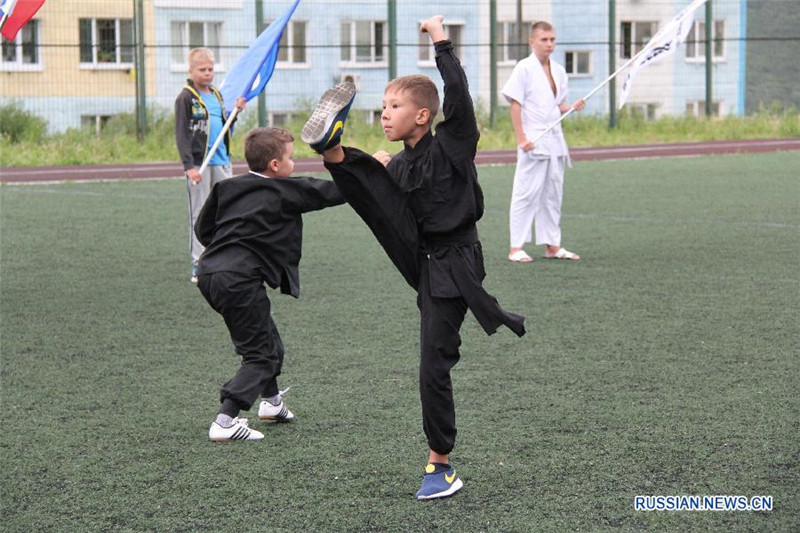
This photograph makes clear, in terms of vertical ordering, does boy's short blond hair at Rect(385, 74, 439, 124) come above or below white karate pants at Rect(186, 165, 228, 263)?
above

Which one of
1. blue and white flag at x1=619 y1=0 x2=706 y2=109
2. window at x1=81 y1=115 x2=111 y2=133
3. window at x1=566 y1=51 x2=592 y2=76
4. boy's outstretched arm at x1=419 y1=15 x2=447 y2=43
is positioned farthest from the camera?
window at x1=566 y1=51 x2=592 y2=76

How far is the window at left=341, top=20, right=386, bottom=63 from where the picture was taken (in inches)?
1435

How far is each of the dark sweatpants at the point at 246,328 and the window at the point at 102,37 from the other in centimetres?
2792

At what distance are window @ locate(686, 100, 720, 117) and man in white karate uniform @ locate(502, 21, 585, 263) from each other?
23247 millimetres

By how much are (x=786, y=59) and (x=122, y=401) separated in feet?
130

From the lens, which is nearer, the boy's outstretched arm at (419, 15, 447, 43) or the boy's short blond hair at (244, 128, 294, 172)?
the boy's outstretched arm at (419, 15, 447, 43)

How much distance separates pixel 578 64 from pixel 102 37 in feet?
46.4

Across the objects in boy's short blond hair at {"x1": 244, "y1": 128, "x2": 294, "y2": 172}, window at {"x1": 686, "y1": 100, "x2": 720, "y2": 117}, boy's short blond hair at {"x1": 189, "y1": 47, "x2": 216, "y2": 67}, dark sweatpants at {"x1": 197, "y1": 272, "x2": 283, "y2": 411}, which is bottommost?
dark sweatpants at {"x1": 197, "y1": 272, "x2": 283, "y2": 411}

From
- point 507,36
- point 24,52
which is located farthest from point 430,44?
point 24,52

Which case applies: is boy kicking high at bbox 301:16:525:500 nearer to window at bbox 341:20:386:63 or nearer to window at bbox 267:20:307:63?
window at bbox 267:20:307:63

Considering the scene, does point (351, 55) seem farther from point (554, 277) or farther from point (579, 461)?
point (579, 461)

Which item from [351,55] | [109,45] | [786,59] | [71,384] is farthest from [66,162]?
[786,59]

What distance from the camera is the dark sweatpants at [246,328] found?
578cm

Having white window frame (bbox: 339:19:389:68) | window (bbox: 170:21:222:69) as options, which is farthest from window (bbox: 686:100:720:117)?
window (bbox: 170:21:222:69)
